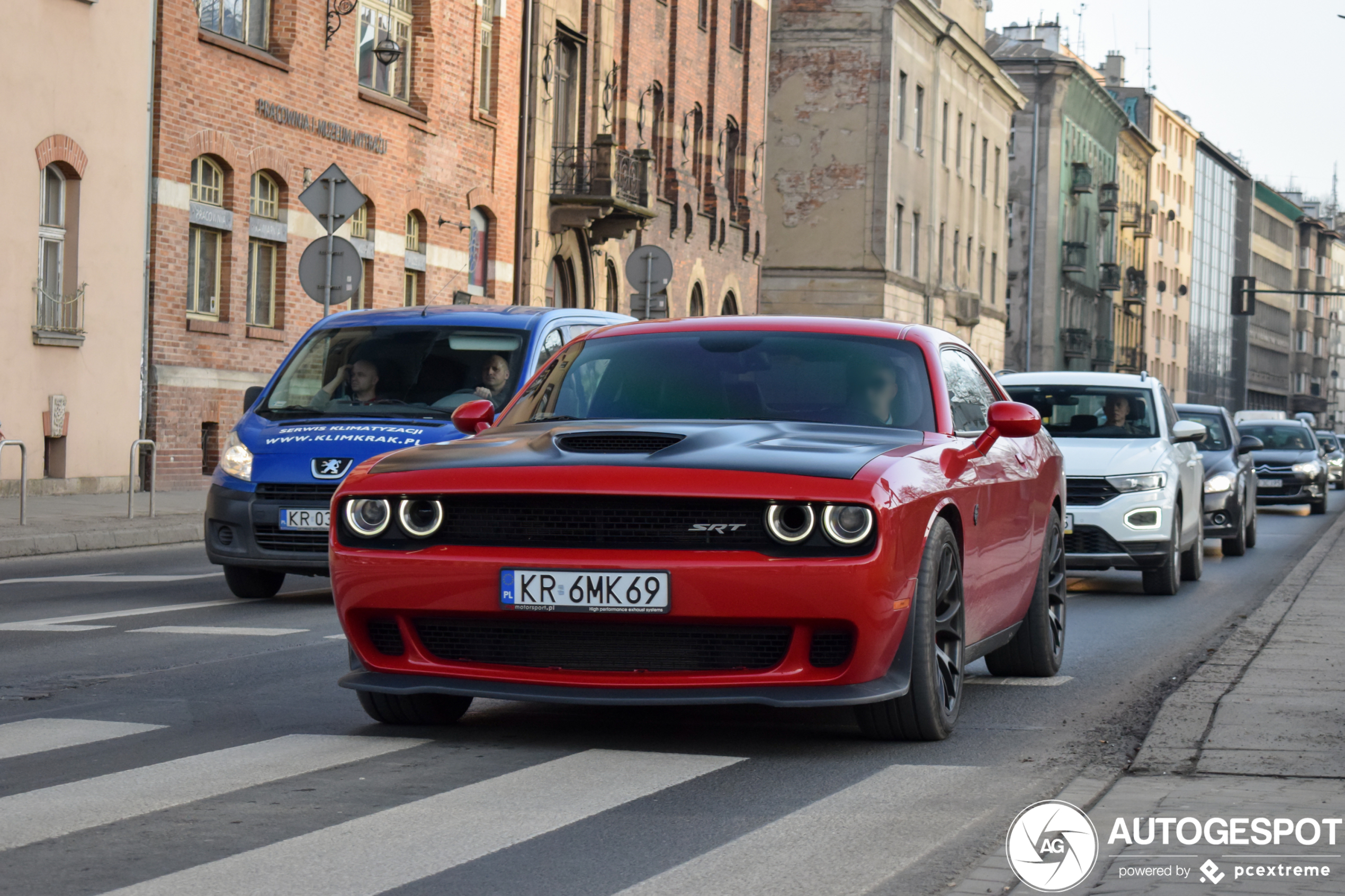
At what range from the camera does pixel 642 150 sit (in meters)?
39.4

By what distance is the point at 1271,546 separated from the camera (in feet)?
76.3

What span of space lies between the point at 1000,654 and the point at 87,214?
17.7 meters

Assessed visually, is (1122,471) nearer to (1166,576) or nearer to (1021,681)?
(1166,576)

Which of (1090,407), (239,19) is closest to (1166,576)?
(1090,407)

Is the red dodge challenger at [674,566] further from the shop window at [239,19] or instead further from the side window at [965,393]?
the shop window at [239,19]

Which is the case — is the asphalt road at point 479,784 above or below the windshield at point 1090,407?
below

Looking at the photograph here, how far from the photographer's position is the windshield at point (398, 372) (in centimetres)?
1306

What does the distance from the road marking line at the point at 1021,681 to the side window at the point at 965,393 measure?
4.06 feet

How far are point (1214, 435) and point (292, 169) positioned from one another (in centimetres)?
1328

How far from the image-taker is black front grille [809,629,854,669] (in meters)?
6.50

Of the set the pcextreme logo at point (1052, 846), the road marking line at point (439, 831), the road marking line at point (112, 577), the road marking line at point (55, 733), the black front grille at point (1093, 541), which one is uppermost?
the black front grille at point (1093, 541)

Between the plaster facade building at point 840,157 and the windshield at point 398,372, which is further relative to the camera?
the plaster facade building at point 840,157

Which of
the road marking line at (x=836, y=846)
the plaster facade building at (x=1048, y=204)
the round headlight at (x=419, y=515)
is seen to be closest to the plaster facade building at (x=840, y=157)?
the plaster facade building at (x=1048, y=204)

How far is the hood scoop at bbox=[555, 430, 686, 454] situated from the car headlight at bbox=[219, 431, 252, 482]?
237 inches
